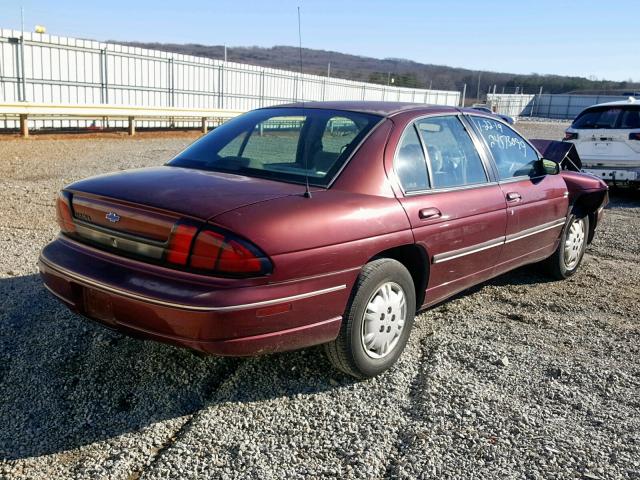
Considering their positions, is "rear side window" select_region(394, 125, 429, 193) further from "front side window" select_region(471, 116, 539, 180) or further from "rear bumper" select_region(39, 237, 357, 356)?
"front side window" select_region(471, 116, 539, 180)

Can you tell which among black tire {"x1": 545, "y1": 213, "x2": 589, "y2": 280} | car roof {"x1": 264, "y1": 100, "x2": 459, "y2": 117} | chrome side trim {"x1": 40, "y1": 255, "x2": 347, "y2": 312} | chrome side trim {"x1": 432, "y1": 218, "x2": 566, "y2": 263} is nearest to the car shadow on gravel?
chrome side trim {"x1": 40, "y1": 255, "x2": 347, "y2": 312}

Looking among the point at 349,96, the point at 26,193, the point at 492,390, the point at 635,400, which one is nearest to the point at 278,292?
the point at 492,390

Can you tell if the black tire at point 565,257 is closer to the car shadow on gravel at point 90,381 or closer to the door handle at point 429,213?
the door handle at point 429,213

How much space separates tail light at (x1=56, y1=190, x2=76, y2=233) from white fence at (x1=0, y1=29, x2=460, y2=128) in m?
10.9

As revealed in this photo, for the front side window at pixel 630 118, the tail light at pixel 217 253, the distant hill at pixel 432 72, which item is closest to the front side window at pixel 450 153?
the tail light at pixel 217 253

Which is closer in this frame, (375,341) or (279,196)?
(279,196)

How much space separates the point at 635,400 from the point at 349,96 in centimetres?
3323

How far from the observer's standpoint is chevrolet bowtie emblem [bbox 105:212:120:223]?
3.22m

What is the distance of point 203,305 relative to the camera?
2861 millimetres

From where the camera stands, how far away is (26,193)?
882 cm

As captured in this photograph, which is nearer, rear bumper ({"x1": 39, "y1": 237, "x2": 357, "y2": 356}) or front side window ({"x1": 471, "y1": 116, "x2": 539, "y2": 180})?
rear bumper ({"x1": 39, "y1": 237, "x2": 357, "y2": 356})

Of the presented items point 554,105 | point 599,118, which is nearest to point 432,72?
point 554,105

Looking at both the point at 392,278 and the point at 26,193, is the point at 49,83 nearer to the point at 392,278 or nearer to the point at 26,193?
the point at 26,193

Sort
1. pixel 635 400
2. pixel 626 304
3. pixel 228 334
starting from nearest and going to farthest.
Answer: pixel 228 334, pixel 635 400, pixel 626 304
